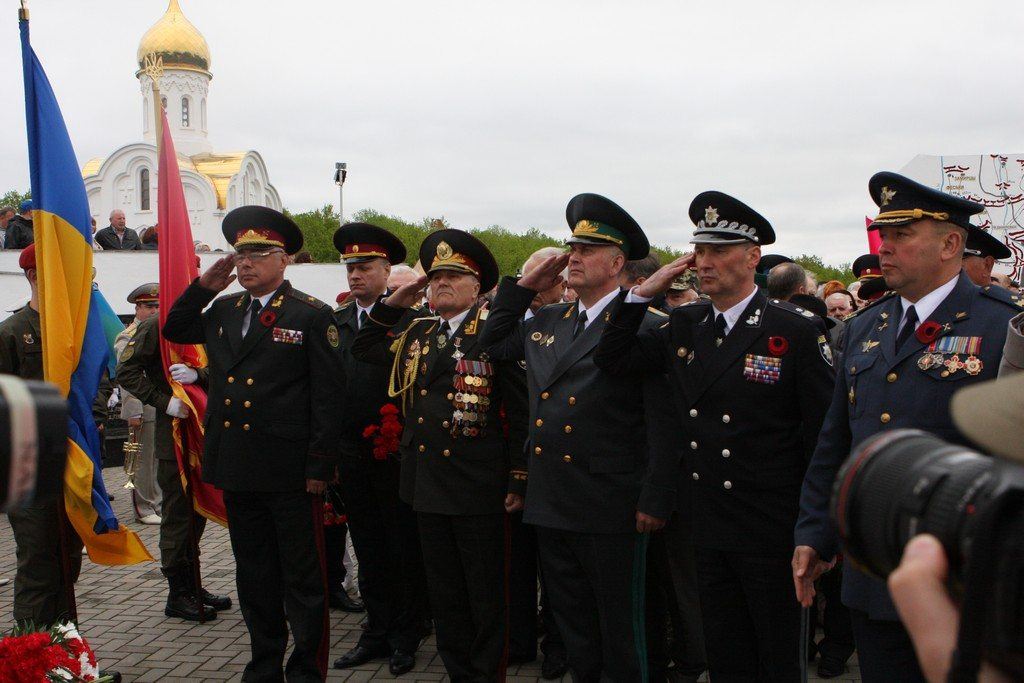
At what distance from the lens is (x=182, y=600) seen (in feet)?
21.2

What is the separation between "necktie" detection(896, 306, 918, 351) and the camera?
331 centimetres

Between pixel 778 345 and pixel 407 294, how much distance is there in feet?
7.25

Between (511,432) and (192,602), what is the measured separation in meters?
2.95

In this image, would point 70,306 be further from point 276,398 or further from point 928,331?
point 928,331

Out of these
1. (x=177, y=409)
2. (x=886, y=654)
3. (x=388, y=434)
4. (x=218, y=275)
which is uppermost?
(x=218, y=275)

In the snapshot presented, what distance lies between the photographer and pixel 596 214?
4.47 m

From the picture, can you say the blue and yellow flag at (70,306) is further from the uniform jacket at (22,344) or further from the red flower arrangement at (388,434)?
the red flower arrangement at (388,434)

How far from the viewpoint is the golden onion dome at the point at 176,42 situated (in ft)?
172

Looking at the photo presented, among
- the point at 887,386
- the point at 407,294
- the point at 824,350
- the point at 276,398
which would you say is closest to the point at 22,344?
the point at 276,398

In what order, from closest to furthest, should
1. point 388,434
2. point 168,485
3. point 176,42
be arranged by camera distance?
point 388,434
point 168,485
point 176,42

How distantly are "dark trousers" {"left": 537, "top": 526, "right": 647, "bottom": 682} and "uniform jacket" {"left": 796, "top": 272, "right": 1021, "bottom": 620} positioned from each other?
997 millimetres

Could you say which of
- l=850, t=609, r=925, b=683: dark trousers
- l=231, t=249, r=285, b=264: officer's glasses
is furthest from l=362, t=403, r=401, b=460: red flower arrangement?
l=850, t=609, r=925, b=683: dark trousers

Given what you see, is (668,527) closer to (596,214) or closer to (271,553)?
(596,214)

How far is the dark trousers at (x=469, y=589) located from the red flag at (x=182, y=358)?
1730mm
